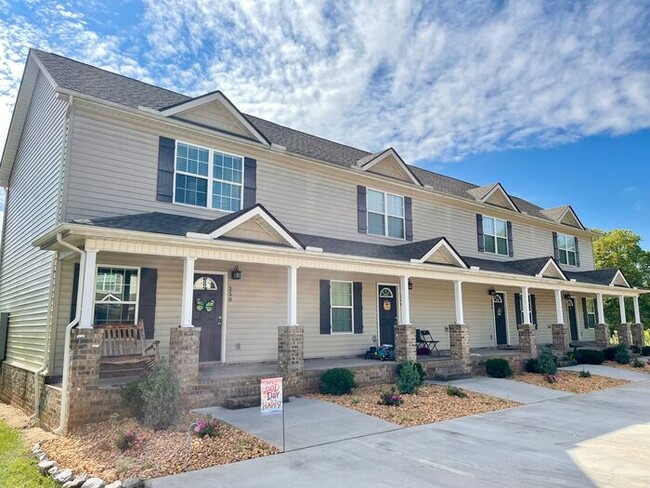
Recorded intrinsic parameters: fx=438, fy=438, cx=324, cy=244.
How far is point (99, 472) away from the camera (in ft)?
17.8

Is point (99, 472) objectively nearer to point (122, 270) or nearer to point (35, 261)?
point (122, 270)

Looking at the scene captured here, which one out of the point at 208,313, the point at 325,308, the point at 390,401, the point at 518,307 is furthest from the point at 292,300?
the point at 518,307

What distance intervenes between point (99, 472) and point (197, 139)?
26.0 ft

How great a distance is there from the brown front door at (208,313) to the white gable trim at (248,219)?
2.12 metres

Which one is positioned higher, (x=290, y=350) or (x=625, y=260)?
(x=625, y=260)

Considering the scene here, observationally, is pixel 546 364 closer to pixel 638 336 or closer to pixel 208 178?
pixel 638 336

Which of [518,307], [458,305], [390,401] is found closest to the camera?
[390,401]

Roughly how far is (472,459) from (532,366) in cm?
974

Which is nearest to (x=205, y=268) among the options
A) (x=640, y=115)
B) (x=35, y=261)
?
(x=35, y=261)

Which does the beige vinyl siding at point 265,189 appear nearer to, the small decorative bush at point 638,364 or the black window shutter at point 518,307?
the black window shutter at point 518,307

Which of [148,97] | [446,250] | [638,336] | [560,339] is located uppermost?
[148,97]

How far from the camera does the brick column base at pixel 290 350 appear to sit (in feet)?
32.4

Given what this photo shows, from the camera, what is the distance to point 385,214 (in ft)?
50.3

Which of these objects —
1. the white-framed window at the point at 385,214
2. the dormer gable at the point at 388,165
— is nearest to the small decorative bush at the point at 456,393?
the white-framed window at the point at 385,214
